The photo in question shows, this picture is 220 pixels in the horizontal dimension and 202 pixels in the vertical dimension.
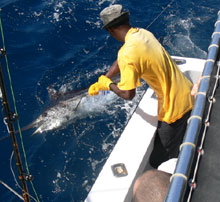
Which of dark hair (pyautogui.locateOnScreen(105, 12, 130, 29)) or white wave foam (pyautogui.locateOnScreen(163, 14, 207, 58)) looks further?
white wave foam (pyautogui.locateOnScreen(163, 14, 207, 58))

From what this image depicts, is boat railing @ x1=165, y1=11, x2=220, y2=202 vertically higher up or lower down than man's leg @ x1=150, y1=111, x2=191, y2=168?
higher up

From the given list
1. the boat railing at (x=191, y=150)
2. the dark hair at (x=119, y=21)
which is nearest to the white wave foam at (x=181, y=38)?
the dark hair at (x=119, y=21)

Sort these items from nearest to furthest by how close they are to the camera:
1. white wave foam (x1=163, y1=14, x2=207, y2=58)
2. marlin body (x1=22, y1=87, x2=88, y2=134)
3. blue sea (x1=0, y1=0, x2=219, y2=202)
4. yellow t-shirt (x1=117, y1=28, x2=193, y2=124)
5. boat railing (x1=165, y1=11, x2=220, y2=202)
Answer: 1. boat railing (x1=165, y1=11, x2=220, y2=202)
2. yellow t-shirt (x1=117, y1=28, x2=193, y2=124)
3. blue sea (x1=0, y1=0, x2=219, y2=202)
4. marlin body (x1=22, y1=87, x2=88, y2=134)
5. white wave foam (x1=163, y1=14, x2=207, y2=58)

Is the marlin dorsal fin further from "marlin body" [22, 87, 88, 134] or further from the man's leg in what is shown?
the man's leg

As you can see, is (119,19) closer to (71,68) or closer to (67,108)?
(67,108)

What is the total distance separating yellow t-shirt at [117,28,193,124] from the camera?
8.43 ft

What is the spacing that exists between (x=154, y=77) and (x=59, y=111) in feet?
11.3

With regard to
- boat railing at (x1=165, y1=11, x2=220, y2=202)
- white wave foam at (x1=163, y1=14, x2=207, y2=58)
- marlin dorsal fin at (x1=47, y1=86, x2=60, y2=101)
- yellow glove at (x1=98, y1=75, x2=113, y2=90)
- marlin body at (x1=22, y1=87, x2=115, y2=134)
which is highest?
boat railing at (x1=165, y1=11, x2=220, y2=202)


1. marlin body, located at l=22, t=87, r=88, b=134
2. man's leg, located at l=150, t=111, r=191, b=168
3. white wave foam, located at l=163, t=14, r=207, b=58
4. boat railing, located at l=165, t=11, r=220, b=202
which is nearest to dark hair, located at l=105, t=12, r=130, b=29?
boat railing, located at l=165, t=11, r=220, b=202

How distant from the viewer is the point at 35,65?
23.0 feet

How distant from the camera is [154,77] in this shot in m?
2.78

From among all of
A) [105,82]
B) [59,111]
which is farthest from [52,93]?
[105,82]

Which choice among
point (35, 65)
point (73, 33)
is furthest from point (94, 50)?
point (35, 65)

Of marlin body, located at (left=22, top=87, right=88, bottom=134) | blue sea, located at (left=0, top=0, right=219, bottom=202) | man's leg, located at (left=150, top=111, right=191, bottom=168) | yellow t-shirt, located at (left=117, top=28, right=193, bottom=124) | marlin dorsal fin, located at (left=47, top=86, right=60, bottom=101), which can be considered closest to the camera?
yellow t-shirt, located at (left=117, top=28, right=193, bottom=124)
